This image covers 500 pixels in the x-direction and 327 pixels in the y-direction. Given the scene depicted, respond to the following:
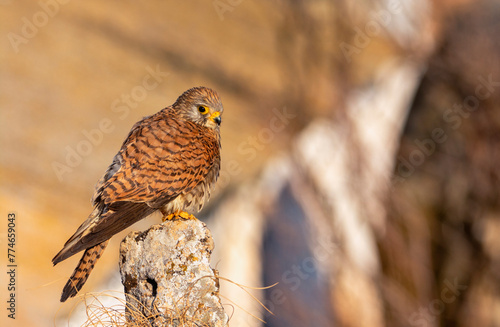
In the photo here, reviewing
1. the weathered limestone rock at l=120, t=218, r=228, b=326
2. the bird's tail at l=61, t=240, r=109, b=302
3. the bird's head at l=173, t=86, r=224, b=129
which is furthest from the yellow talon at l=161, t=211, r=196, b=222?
the bird's head at l=173, t=86, r=224, b=129

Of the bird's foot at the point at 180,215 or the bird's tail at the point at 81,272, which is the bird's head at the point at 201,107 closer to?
the bird's foot at the point at 180,215

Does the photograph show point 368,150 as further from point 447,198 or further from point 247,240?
point 247,240

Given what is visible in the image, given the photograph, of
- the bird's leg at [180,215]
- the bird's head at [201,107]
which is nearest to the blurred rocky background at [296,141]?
the bird's head at [201,107]

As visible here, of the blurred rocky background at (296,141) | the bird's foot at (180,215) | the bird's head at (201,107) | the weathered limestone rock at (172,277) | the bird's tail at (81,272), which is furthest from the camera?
the blurred rocky background at (296,141)

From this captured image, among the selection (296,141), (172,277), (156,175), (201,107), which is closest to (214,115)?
(201,107)

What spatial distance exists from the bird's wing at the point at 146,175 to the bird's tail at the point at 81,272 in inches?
5.9

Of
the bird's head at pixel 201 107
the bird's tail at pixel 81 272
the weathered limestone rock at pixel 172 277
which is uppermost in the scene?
the bird's head at pixel 201 107

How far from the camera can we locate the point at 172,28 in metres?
8.02

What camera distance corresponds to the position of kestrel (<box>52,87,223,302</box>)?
2.31 meters

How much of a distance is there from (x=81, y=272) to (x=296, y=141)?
245 cm

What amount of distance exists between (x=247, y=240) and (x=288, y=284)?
87 cm

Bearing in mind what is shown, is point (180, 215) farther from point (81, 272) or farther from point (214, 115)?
point (214, 115)

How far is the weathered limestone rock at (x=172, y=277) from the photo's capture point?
2.20 metres

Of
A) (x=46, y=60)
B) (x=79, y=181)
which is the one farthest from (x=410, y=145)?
(x=46, y=60)
